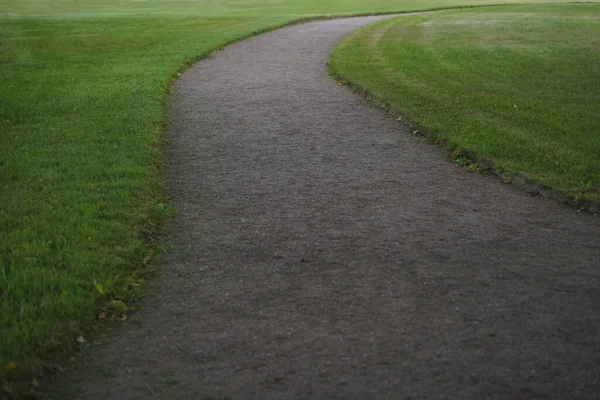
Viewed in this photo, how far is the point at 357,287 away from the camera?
17.9 ft

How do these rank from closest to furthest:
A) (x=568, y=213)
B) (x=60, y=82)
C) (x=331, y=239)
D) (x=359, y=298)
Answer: (x=359, y=298), (x=331, y=239), (x=568, y=213), (x=60, y=82)

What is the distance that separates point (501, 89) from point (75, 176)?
A: 339 inches

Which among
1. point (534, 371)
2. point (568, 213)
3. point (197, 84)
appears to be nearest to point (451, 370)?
point (534, 371)

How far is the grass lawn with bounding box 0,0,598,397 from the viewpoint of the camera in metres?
4.99

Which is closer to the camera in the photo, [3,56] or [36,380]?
[36,380]

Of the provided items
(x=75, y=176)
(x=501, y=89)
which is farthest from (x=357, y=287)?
(x=501, y=89)

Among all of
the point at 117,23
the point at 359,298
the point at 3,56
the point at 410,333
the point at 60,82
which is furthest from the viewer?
the point at 117,23

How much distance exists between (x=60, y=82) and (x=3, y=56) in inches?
217

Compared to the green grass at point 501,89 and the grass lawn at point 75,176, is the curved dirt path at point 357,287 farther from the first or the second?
the green grass at point 501,89

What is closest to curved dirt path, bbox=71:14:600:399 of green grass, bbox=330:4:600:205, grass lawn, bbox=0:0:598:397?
grass lawn, bbox=0:0:598:397

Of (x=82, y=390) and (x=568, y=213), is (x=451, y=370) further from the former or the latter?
(x=568, y=213)

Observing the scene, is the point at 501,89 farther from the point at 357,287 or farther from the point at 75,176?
the point at 357,287

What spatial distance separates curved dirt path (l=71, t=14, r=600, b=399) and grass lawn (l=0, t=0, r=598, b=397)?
1.25ft

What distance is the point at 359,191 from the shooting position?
7848 mm
